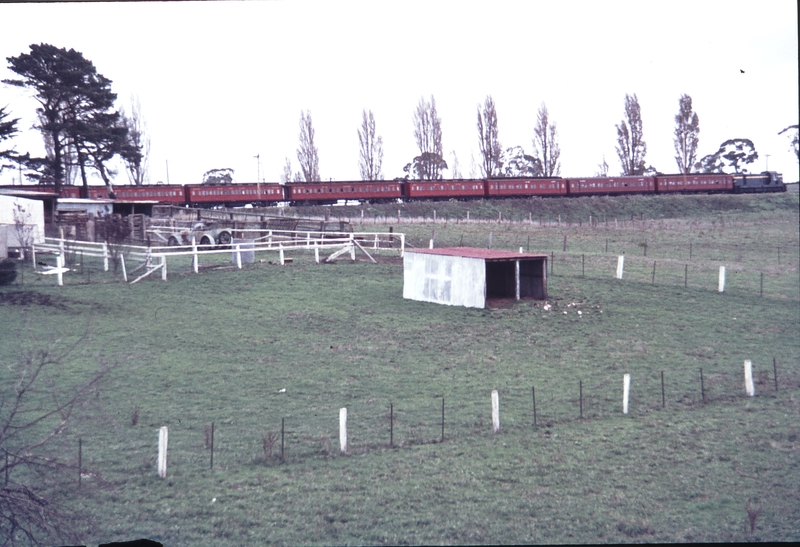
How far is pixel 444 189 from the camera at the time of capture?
6088 cm

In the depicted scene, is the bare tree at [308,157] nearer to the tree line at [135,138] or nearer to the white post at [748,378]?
the tree line at [135,138]

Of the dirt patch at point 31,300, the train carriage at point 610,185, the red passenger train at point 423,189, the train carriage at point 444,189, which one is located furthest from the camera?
the train carriage at point 610,185

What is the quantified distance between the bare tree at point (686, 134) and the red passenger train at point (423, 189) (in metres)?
8.88

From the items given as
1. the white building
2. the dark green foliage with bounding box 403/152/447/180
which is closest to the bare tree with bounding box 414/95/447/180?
the dark green foliage with bounding box 403/152/447/180

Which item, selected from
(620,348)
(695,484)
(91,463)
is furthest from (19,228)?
(695,484)

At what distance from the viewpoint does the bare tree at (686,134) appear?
76.6 meters

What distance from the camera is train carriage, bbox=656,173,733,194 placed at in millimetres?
67312

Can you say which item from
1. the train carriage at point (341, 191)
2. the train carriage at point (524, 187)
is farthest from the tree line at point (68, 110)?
the train carriage at point (524, 187)

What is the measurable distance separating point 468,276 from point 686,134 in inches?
2602

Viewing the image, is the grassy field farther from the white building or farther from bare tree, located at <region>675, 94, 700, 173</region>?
bare tree, located at <region>675, 94, 700, 173</region>

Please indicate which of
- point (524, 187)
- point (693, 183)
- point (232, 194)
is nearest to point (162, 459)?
point (232, 194)

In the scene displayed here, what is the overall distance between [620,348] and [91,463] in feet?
43.3

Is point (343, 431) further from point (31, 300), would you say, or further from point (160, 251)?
point (160, 251)

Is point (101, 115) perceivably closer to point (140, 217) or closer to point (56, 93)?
point (56, 93)
